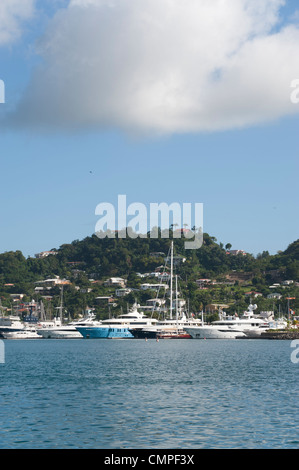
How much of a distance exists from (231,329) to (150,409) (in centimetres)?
12207

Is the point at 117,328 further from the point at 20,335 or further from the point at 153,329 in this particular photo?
the point at 20,335

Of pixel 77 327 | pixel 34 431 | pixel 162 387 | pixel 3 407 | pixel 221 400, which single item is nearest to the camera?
pixel 34 431

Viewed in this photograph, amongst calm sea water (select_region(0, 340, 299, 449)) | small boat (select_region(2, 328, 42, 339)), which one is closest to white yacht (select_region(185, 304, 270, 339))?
small boat (select_region(2, 328, 42, 339))

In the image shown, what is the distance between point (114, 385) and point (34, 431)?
66.6ft

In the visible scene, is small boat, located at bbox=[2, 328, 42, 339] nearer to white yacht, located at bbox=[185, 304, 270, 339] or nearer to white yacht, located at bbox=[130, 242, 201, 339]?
white yacht, located at bbox=[130, 242, 201, 339]

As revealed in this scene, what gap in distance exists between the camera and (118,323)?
6978 inches

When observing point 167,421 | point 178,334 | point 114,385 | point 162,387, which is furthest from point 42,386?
point 178,334

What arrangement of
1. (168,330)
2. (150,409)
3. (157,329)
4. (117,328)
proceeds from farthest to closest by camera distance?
(117,328) → (157,329) → (168,330) → (150,409)

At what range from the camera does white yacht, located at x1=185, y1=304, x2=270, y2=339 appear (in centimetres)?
15388

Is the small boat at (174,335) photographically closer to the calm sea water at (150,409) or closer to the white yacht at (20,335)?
the white yacht at (20,335)

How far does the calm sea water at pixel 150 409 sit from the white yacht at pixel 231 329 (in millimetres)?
89319

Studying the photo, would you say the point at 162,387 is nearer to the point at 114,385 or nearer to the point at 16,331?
the point at 114,385

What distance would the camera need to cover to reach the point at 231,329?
157 m

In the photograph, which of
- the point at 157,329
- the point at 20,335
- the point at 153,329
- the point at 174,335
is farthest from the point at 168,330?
the point at 20,335
